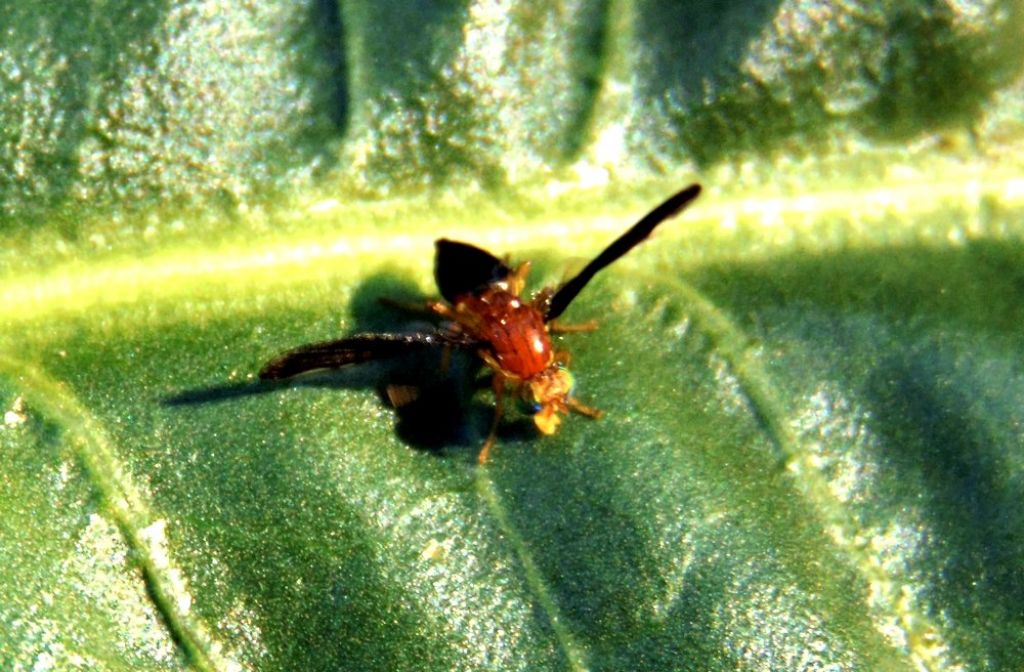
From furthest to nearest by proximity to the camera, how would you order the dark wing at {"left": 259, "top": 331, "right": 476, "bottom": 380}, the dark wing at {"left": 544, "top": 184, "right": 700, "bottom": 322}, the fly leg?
the fly leg, the dark wing at {"left": 259, "top": 331, "right": 476, "bottom": 380}, the dark wing at {"left": 544, "top": 184, "right": 700, "bottom": 322}

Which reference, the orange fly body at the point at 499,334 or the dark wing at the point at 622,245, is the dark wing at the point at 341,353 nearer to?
the orange fly body at the point at 499,334

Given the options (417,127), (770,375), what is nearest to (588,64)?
(417,127)

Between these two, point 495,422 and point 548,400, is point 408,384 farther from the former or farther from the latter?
point 548,400

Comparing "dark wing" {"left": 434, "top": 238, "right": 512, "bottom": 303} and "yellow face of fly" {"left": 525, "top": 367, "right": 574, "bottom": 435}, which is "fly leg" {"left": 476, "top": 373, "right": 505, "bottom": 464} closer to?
"yellow face of fly" {"left": 525, "top": 367, "right": 574, "bottom": 435}

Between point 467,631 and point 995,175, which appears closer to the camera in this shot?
point 467,631

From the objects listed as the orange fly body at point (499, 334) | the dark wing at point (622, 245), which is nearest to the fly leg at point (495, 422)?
the orange fly body at point (499, 334)

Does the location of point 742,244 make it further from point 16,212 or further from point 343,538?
point 16,212

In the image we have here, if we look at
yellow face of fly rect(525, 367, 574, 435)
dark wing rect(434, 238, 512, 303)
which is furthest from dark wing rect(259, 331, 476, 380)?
yellow face of fly rect(525, 367, 574, 435)

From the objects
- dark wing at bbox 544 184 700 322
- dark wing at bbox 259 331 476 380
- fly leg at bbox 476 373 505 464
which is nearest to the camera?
dark wing at bbox 544 184 700 322
